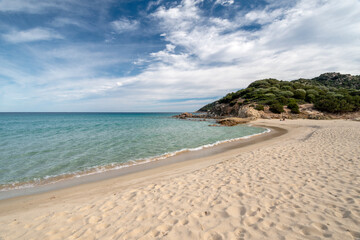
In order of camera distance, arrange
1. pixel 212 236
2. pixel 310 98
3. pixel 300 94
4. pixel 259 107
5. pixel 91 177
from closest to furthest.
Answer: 1. pixel 212 236
2. pixel 91 177
3. pixel 259 107
4. pixel 310 98
5. pixel 300 94

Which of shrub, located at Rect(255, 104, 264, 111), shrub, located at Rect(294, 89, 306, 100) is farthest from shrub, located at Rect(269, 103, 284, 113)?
shrub, located at Rect(294, 89, 306, 100)

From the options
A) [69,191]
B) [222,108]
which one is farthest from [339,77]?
[69,191]

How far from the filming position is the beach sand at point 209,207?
312 cm

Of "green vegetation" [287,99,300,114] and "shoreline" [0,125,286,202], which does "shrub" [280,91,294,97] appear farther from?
"shoreline" [0,125,286,202]

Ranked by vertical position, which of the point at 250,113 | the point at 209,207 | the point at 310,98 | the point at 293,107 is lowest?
the point at 209,207

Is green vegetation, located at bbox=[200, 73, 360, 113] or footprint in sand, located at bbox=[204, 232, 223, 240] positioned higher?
green vegetation, located at bbox=[200, 73, 360, 113]

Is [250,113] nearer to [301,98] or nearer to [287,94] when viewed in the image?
[287,94]

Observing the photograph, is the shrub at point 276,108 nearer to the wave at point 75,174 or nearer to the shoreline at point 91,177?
the shoreline at point 91,177

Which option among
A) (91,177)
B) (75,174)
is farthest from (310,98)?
(75,174)

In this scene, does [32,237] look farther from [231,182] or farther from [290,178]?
[290,178]

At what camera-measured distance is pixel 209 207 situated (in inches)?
157

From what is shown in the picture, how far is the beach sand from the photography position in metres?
3.12

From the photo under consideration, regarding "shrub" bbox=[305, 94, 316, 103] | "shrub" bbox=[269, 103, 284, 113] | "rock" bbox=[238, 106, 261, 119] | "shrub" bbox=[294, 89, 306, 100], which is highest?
"shrub" bbox=[294, 89, 306, 100]

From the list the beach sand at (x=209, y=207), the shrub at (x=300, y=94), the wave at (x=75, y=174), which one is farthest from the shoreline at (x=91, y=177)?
the shrub at (x=300, y=94)
